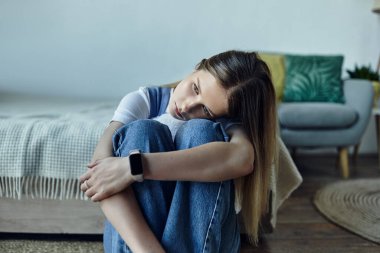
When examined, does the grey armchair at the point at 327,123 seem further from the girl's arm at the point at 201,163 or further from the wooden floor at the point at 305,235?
the girl's arm at the point at 201,163

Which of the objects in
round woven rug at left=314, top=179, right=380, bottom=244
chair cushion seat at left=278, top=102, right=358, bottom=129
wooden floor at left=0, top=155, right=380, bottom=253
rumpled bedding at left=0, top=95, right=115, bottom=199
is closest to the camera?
rumpled bedding at left=0, top=95, right=115, bottom=199

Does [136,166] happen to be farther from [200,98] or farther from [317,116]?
[317,116]

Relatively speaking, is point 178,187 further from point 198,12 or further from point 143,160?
point 198,12

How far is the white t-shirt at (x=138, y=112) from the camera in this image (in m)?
0.81

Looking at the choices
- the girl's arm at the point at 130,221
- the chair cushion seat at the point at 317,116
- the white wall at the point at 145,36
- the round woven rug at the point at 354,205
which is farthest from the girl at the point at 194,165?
the white wall at the point at 145,36

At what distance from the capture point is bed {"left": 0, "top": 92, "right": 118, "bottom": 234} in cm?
103

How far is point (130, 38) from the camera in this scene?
249cm

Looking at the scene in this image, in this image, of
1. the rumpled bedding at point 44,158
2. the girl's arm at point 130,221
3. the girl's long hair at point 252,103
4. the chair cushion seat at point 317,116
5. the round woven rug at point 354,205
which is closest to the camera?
the girl's arm at point 130,221

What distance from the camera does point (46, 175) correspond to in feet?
3.41

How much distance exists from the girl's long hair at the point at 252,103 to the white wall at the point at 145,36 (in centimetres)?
180

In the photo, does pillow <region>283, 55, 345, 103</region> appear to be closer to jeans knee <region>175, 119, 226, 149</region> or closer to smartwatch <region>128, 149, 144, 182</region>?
jeans knee <region>175, 119, 226, 149</region>

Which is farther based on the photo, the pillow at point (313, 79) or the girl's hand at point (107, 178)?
the pillow at point (313, 79)

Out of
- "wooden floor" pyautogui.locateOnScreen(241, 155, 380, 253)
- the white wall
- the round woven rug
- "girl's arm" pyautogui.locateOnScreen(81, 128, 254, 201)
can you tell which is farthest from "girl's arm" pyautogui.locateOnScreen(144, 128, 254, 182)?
the white wall

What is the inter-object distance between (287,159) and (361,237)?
1.48 ft
